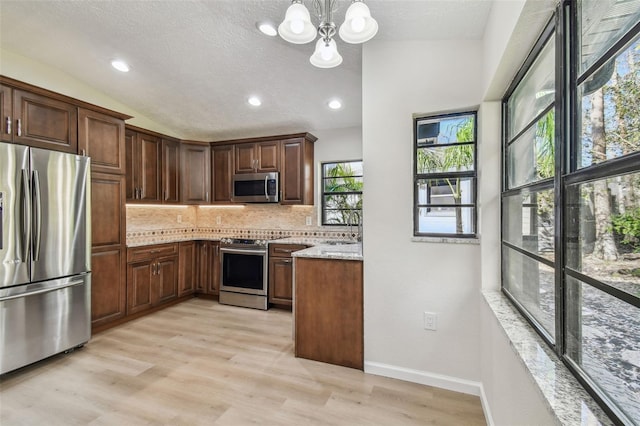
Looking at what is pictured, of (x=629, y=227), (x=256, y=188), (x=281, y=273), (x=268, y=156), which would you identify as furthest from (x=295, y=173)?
(x=629, y=227)

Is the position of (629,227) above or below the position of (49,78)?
below

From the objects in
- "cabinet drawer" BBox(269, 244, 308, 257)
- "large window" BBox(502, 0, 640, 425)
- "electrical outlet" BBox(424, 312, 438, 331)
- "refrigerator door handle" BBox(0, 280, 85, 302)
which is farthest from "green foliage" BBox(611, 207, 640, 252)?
"refrigerator door handle" BBox(0, 280, 85, 302)

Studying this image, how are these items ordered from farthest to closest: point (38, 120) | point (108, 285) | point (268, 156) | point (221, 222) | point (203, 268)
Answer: point (221, 222), point (203, 268), point (268, 156), point (108, 285), point (38, 120)

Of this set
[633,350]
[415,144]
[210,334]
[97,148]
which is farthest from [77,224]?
[633,350]

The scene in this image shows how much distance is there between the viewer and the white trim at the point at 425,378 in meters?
2.05

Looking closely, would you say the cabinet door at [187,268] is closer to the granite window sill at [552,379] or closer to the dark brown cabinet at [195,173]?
the dark brown cabinet at [195,173]

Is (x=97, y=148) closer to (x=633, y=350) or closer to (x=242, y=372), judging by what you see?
(x=242, y=372)

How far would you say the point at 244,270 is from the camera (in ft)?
12.9

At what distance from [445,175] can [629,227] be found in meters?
1.53

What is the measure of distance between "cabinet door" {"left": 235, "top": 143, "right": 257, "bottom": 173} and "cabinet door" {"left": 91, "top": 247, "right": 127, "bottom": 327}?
1.81 metres

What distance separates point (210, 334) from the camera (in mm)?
3043

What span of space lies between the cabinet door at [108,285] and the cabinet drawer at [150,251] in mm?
113

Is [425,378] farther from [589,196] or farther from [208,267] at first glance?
[208,267]

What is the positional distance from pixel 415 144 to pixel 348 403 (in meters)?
1.93
